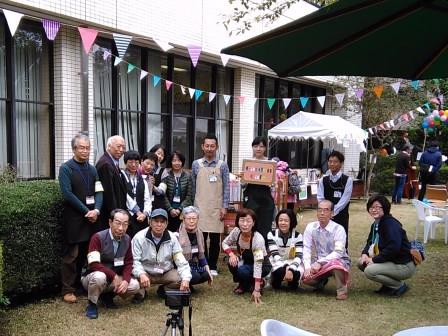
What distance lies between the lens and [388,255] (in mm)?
5023

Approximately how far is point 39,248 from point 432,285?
14.9ft

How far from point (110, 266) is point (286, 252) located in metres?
2.03

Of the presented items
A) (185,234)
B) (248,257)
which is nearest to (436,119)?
(248,257)

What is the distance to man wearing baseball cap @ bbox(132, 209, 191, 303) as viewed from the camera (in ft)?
15.0

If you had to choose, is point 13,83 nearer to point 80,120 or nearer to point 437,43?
point 80,120

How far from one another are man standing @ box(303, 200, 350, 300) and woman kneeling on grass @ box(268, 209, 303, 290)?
0.39ft

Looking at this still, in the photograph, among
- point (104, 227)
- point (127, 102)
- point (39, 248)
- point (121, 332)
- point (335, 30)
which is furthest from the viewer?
point (127, 102)

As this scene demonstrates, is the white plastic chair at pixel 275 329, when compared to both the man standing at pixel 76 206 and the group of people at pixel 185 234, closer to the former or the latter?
the group of people at pixel 185 234

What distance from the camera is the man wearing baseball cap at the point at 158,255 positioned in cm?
458

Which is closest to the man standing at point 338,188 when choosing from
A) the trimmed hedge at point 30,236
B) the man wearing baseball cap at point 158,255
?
the man wearing baseball cap at point 158,255

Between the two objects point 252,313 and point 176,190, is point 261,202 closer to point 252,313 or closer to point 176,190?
point 176,190

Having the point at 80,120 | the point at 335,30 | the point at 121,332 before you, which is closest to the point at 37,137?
the point at 80,120

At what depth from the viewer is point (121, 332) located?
3.91m

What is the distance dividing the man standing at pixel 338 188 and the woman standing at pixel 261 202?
2.14ft
